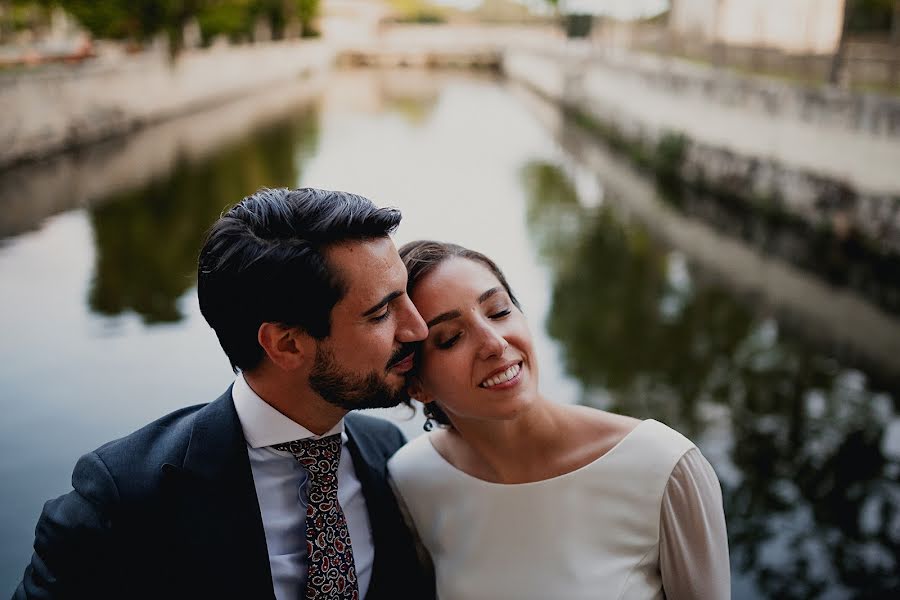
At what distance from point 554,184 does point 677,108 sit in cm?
306

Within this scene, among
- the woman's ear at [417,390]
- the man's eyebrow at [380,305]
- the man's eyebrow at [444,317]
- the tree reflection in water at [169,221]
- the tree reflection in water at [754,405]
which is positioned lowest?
the tree reflection in water at [754,405]

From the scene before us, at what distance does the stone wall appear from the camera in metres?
15.0

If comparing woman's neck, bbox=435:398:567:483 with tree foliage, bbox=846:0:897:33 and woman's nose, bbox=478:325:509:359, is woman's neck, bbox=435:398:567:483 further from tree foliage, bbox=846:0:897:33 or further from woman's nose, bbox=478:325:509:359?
tree foliage, bbox=846:0:897:33

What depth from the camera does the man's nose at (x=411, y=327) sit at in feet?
6.65

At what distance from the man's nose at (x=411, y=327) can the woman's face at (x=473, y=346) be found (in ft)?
0.26

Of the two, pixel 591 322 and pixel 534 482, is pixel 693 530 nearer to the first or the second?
pixel 534 482

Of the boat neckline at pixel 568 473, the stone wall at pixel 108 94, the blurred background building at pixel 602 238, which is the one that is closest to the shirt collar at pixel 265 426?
the boat neckline at pixel 568 473

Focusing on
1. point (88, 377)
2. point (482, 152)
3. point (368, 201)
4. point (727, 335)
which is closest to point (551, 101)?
point (482, 152)

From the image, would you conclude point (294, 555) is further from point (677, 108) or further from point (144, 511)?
point (677, 108)

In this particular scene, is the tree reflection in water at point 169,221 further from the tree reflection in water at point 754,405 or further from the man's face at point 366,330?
the man's face at point 366,330

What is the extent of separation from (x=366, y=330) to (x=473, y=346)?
0.26 metres

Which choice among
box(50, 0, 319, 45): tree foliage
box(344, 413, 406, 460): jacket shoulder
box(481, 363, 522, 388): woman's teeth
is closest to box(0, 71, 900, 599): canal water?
box(344, 413, 406, 460): jacket shoulder

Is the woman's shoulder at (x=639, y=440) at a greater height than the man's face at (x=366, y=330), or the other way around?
the man's face at (x=366, y=330)

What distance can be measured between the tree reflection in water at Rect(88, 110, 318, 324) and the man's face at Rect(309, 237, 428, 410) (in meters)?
4.90
